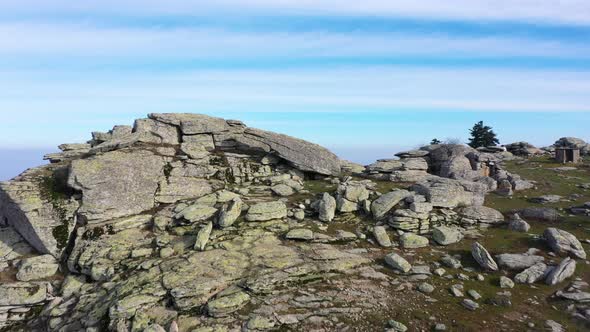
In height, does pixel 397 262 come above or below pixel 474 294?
above

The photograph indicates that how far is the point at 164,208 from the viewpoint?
100.0ft

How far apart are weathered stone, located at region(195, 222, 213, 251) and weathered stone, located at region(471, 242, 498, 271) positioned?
17570mm

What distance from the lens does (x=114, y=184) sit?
2994 cm

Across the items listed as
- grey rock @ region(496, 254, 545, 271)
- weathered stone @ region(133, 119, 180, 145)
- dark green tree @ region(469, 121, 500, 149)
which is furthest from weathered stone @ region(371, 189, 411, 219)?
dark green tree @ region(469, 121, 500, 149)

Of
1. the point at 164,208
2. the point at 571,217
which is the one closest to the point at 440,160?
the point at 571,217

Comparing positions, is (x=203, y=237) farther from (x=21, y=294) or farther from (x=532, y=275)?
(x=532, y=275)

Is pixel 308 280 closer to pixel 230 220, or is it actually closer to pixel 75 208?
pixel 230 220

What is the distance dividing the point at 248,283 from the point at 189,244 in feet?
22.1

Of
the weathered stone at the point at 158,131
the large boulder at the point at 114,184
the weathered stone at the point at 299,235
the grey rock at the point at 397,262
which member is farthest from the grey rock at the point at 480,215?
the weathered stone at the point at 158,131

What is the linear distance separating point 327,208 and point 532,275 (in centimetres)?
1404

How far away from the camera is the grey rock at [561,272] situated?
2195cm

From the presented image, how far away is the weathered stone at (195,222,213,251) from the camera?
24.9 meters

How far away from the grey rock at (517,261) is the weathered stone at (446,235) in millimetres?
3168

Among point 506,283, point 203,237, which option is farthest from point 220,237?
point 506,283
